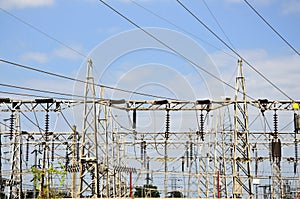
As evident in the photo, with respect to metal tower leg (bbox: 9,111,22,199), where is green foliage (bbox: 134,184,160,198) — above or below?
below

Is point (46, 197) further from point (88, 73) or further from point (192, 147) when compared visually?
point (192, 147)

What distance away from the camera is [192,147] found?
46344 millimetres

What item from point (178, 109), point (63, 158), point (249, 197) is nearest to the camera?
point (249, 197)

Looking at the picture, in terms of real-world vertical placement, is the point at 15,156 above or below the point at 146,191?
above

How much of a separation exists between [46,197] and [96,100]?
10.5 metres

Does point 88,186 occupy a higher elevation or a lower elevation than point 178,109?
lower

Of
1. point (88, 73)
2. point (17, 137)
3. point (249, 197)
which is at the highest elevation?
point (88, 73)

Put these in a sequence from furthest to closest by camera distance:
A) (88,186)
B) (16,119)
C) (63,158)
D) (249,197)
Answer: (63,158) → (16,119) → (249,197) → (88,186)

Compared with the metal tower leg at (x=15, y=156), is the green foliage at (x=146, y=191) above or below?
below

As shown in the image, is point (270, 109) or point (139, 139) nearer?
point (270, 109)

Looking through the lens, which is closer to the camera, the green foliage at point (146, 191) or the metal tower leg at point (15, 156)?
the metal tower leg at point (15, 156)

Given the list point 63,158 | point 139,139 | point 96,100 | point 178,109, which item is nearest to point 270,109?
point 178,109

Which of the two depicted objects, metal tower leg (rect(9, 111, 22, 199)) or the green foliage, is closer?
metal tower leg (rect(9, 111, 22, 199))

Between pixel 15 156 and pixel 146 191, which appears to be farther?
pixel 146 191
